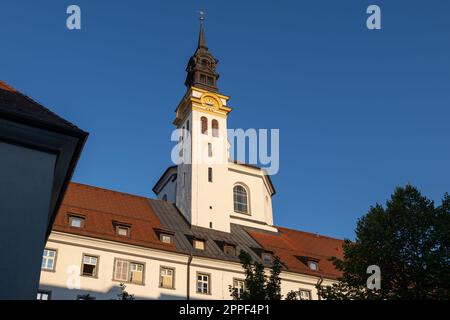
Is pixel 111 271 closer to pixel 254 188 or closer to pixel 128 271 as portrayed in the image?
pixel 128 271

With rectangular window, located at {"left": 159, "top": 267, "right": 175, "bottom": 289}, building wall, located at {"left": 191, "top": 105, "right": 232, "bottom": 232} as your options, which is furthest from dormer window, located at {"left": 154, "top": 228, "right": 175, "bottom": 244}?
building wall, located at {"left": 191, "top": 105, "right": 232, "bottom": 232}

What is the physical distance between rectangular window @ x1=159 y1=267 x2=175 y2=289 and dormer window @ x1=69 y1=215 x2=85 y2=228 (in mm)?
5660

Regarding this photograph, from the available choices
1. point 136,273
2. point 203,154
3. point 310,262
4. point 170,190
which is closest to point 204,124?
point 203,154

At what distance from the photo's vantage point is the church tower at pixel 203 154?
41.7m

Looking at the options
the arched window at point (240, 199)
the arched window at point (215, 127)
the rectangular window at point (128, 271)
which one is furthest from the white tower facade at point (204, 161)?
the rectangular window at point (128, 271)

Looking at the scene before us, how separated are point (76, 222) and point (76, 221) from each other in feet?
0.28

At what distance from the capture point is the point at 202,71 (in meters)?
50.0

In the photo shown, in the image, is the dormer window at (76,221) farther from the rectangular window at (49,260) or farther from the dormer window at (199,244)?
the dormer window at (199,244)

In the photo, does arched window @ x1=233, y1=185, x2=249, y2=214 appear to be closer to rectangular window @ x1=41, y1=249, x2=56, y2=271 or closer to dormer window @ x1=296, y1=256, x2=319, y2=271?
dormer window @ x1=296, y1=256, x2=319, y2=271

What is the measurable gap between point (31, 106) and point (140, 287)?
1948 centimetres

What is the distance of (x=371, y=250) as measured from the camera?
2450 centimetres

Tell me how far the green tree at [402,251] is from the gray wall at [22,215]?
15367 millimetres

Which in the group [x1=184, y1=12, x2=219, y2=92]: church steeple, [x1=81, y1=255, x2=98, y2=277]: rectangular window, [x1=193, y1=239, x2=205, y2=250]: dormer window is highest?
[x1=184, y1=12, x2=219, y2=92]: church steeple

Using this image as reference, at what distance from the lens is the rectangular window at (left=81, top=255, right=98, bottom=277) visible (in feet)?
101
